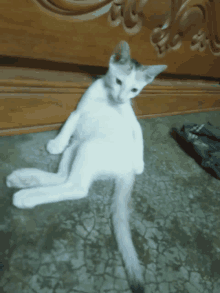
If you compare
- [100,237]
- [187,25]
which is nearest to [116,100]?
[100,237]

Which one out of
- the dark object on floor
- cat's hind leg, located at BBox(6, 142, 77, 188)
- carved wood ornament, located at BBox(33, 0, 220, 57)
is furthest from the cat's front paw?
the dark object on floor

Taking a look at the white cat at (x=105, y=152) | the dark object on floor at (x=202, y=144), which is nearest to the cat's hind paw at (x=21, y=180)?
the white cat at (x=105, y=152)

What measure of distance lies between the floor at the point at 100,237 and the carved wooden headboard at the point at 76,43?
0.47 feet

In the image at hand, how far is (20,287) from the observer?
1.45 feet

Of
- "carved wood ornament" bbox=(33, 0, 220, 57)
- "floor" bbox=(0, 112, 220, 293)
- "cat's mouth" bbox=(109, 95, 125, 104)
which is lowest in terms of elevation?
"floor" bbox=(0, 112, 220, 293)

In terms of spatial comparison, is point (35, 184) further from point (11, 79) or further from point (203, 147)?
point (203, 147)

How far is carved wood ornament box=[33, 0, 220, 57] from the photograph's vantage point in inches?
31.1

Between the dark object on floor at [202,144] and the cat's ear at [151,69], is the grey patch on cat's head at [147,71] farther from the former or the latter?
the dark object on floor at [202,144]

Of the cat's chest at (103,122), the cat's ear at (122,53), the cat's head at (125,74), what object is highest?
the cat's ear at (122,53)

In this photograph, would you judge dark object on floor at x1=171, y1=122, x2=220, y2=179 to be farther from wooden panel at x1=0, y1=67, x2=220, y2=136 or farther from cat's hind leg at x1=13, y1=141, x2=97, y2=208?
cat's hind leg at x1=13, y1=141, x2=97, y2=208

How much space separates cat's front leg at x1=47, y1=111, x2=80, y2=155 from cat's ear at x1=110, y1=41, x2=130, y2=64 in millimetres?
274

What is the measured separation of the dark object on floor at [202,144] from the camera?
105 centimetres

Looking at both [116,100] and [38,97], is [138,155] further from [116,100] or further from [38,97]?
[38,97]

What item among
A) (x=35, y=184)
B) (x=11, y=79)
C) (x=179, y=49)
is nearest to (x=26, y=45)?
(x=11, y=79)
